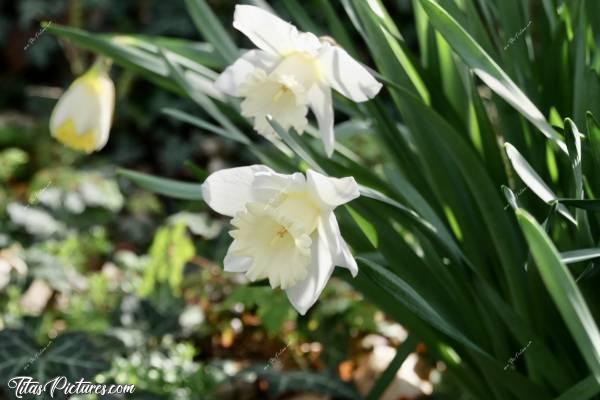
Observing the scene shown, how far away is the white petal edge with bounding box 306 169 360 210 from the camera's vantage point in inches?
33.4

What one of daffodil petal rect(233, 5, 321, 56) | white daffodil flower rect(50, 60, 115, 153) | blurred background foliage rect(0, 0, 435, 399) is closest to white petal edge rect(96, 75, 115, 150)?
white daffodil flower rect(50, 60, 115, 153)

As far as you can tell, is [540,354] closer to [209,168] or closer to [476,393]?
[476,393]

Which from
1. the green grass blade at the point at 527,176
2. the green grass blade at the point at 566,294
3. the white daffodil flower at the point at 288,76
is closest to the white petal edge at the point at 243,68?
the white daffodil flower at the point at 288,76

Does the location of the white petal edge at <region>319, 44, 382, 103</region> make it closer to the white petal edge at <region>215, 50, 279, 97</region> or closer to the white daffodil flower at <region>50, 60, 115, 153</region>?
the white petal edge at <region>215, 50, 279, 97</region>

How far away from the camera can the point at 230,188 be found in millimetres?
905

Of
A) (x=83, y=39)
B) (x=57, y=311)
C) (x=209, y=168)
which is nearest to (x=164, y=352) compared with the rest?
(x=57, y=311)

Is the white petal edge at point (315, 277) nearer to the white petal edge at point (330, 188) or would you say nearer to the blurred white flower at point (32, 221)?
the white petal edge at point (330, 188)

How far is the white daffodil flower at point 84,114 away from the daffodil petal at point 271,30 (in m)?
0.45

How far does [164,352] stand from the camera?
1456 mm

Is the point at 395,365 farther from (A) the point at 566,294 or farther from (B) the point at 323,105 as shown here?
(A) the point at 566,294

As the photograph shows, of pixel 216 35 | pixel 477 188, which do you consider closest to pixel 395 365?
pixel 477 188

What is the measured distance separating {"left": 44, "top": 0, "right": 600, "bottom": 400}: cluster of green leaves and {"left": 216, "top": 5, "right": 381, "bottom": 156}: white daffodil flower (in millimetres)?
51

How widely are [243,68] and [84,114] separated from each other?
394 millimetres

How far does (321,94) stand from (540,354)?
0.37m
